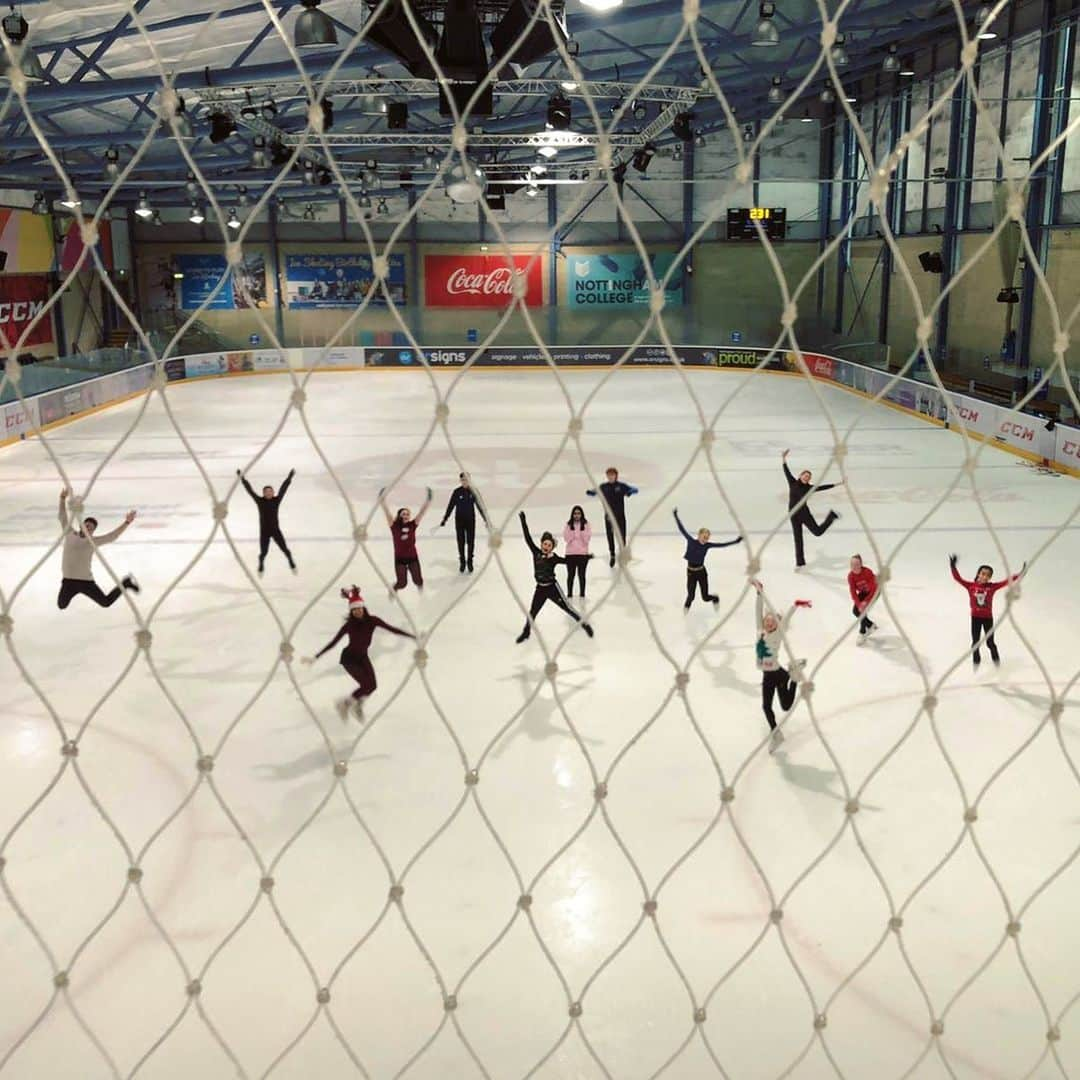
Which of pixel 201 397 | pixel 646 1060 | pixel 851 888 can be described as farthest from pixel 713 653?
pixel 201 397

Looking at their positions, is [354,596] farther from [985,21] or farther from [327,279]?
[327,279]

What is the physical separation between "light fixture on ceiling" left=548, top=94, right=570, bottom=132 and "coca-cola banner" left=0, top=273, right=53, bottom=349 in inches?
594

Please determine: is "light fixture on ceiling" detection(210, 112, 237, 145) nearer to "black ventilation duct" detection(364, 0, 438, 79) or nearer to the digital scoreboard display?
"black ventilation duct" detection(364, 0, 438, 79)

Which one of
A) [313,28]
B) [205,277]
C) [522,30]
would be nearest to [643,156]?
[313,28]

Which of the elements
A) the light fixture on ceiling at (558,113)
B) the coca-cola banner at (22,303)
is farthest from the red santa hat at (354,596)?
the coca-cola banner at (22,303)

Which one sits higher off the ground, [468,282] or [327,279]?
[327,279]

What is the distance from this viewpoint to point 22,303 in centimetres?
2775

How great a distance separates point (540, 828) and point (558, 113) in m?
A: 13.3

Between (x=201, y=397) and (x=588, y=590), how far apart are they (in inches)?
685

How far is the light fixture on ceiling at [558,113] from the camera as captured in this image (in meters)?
16.5

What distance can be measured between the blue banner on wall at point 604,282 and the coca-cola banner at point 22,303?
15675 mm

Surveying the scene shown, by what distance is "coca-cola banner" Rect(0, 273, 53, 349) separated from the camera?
1042 inches

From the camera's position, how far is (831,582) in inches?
428

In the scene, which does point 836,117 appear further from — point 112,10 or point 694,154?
point 112,10
